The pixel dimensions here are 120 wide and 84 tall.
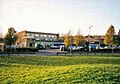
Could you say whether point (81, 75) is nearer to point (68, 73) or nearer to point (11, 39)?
point (68, 73)

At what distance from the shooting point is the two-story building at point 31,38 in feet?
287

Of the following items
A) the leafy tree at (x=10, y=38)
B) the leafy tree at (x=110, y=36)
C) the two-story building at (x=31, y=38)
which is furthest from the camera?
the two-story building at (x=31, y=38)

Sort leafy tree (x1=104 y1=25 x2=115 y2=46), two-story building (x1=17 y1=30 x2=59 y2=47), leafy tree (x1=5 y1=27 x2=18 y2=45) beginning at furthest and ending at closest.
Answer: two-story building (x1=17 y1=30 x2=59 y2=47) → leafy tree (x1=5 y1=27 x2=18 y2=45) → leafy tree (x1=104 y1=25 x2=115 y2=46)

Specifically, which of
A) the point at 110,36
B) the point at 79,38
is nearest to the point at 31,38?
the point at 79,38

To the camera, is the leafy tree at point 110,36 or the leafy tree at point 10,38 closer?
the leafy tree at point 110,36

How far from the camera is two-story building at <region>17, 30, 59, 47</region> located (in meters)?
87.6

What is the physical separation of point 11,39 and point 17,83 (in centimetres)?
5062

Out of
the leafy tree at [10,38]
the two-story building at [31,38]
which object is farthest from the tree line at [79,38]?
the two-story building at [31,38]

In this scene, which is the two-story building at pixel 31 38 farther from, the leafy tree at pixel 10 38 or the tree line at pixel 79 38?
the leafy tree at pixel 10 38

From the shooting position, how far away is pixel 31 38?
294 ft

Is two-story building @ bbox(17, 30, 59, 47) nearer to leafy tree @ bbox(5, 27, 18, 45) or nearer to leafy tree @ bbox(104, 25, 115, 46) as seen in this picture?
leafy tree @ bbox(5, 27, 18, 45)

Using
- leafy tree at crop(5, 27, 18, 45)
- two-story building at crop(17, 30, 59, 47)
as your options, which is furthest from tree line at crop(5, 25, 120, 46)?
two-story building at crop(17, 30, 59, 47)

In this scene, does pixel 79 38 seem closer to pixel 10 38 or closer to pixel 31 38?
pixel 10 38

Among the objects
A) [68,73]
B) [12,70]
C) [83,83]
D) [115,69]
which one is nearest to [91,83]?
[83,83]
